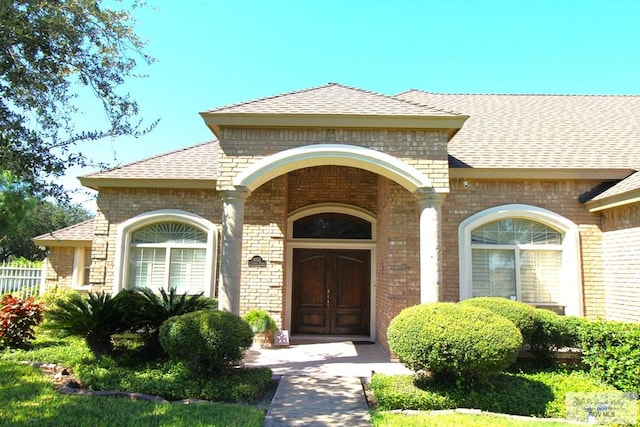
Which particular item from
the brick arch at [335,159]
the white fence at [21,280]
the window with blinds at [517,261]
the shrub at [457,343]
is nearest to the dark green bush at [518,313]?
the shrub at [457,343]

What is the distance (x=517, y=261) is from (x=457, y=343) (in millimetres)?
4422

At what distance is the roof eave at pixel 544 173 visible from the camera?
28.8 feet

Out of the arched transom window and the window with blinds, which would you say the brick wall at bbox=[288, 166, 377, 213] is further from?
the window with blinds

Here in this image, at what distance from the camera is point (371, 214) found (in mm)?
10398

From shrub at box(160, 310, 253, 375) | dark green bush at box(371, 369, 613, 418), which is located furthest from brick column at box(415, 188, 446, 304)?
shrub at box(160, 310, 253, 375)

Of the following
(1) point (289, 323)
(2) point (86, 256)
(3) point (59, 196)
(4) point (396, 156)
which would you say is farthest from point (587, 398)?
(2) point (86, 256)

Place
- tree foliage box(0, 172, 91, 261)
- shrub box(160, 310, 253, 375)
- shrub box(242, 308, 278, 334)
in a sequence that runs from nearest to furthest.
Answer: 1. shrub box(160, 310, 253, 375)
2. tree foliage box(0, 172, 91, 261)
3. shrub box(242, 308, 278, 334)

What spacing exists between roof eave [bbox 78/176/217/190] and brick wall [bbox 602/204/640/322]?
28.4 ft

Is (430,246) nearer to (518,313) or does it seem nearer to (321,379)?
(518,313)

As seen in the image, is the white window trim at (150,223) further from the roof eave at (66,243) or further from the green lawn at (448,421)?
the green lawn at (448,421)

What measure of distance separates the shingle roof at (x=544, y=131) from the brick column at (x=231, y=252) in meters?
4.80

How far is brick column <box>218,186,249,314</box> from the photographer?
273 inches

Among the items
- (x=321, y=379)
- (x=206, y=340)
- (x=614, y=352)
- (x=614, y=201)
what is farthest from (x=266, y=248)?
(x=614, y=201)

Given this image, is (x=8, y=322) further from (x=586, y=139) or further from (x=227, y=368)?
(x=586, y=139)
